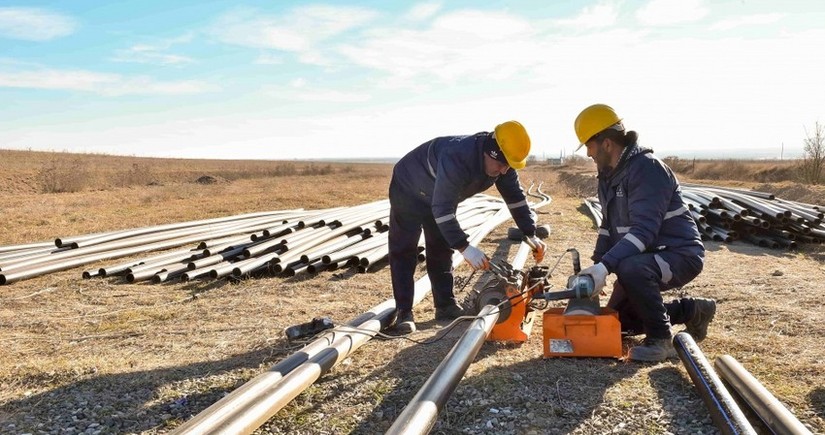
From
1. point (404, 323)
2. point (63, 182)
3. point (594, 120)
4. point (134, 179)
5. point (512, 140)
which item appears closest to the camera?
point (594, 120)

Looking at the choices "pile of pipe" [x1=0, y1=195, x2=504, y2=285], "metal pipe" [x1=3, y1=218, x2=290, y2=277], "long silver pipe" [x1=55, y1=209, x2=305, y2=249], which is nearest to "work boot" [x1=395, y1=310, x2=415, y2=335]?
"pile of pipe" [x1=0, y1=195, x2=504, y2=285]

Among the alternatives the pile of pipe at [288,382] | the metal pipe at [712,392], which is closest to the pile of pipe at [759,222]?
the metal pipe at [712,392]

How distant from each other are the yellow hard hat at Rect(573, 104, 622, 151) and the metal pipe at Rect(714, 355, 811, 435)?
Answer: 1.82 meters

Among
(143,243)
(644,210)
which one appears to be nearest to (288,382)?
(644,210)

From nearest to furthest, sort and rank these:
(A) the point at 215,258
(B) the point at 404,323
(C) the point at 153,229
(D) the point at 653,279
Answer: (D) the point at 653,279
(B) the point at 404,323
(A) the point at 215,258
(C) the point at 153,229

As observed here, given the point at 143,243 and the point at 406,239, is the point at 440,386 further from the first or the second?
the point at 143,243

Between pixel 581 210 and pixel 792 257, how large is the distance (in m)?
7.42

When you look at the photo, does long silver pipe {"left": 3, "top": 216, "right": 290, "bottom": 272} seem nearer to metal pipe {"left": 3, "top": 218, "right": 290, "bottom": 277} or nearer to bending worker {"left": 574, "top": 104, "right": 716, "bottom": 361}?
metal pipe {"left": 3, "top": 218, "right": 290, "bottom": 277}

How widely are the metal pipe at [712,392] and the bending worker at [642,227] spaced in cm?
27

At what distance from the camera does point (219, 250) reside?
951 cm

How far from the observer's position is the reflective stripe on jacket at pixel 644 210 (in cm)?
449

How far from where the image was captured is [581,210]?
17.4 metres

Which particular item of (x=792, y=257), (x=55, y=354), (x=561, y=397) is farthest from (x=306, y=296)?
(x=792, y=257)

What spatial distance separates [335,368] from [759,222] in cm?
929
